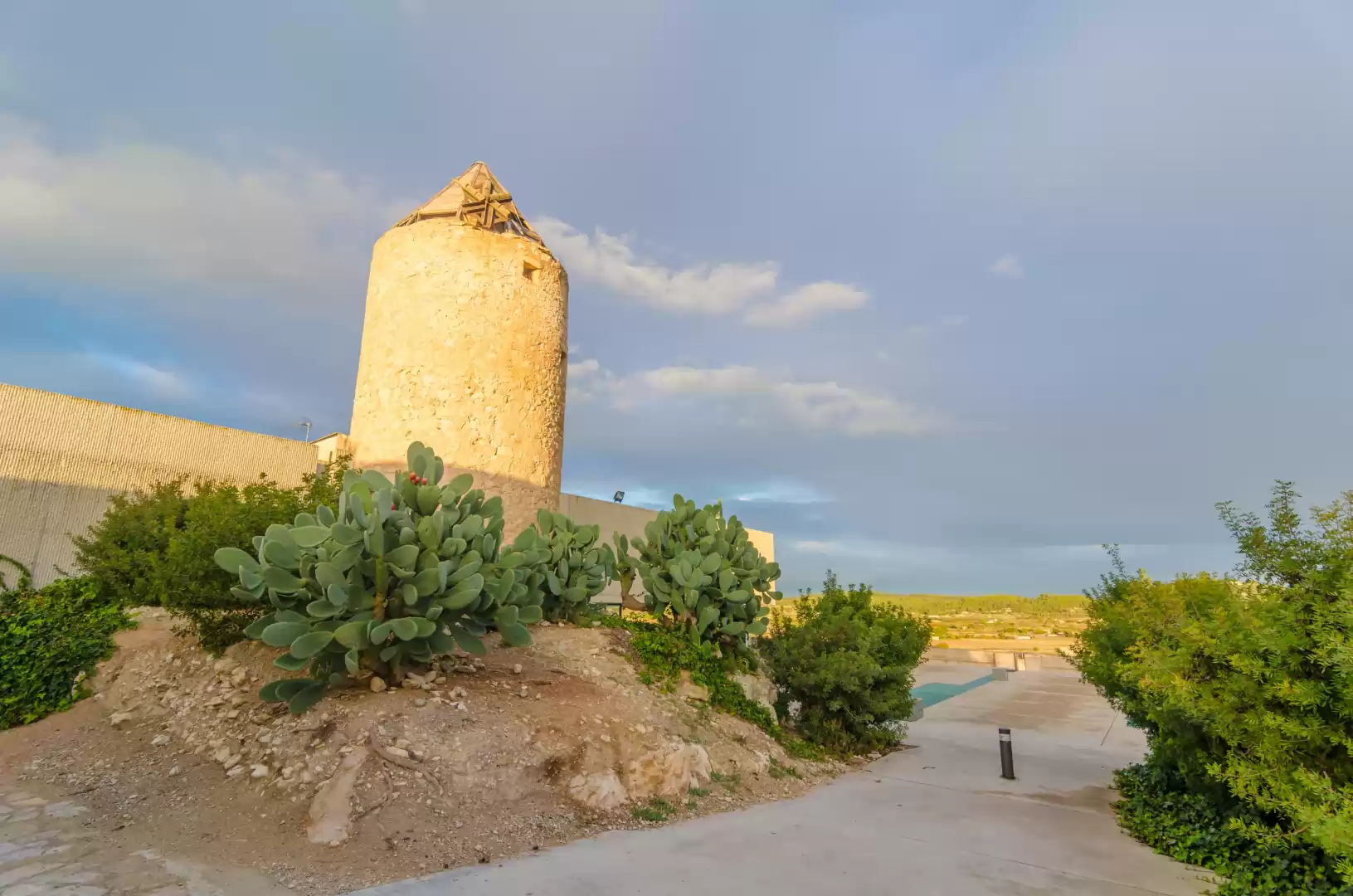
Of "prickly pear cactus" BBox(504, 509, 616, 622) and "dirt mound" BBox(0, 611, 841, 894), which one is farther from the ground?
"prickly pear cactus" BBox(504, 509, 616, 622)

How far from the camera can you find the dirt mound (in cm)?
401

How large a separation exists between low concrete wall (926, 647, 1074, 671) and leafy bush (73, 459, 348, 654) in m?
18.9

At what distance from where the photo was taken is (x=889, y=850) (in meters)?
4.44

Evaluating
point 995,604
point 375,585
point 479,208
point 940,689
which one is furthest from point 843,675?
point 995,604

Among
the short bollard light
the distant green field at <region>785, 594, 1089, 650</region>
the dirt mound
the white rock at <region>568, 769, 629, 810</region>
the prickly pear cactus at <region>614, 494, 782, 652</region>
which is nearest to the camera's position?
the dirt mound

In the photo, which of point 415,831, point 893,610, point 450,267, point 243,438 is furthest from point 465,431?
point 243,438

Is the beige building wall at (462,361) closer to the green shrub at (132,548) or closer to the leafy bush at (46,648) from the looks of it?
the green shrub at (132,548)

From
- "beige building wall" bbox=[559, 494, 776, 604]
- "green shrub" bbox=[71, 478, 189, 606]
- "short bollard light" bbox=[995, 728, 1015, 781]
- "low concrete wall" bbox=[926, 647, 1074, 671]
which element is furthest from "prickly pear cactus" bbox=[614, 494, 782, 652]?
"low concrete wall" bbox=[926, 647, 1074, 671]

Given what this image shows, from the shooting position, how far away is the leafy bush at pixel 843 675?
7.53 m

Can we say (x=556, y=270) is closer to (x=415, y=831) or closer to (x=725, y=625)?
(x=725, y=625)

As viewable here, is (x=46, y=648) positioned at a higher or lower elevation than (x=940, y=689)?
higher

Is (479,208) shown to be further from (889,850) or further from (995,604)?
(995,604)

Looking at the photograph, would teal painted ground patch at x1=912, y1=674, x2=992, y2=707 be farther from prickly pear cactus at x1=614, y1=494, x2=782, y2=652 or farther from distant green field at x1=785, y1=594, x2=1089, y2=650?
prickly pear cactus at x1=614, y1=494, x2=782, y2=652

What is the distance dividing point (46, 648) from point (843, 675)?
8177mm
